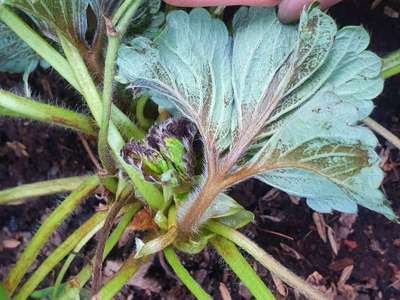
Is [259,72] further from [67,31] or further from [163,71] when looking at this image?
[67,31]

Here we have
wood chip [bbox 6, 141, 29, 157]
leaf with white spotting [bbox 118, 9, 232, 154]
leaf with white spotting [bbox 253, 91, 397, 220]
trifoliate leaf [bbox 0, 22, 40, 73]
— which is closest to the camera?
leaf with white spotting [bbox 253, 91, 397, 220]

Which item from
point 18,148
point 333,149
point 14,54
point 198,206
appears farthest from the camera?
point 18,148

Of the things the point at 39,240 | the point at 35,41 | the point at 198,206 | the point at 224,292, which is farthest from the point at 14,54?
the point at 224,292

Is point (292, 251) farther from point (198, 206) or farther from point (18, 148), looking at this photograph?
point (18, 148)

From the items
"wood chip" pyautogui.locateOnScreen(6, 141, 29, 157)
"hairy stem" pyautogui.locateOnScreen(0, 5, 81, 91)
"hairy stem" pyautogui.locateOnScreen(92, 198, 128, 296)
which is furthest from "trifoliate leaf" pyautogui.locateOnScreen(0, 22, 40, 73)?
"hairy stem" pyautogui.locateOnScreen(92, 198, 128, 296)

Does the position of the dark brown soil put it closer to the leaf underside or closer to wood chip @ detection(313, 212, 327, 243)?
wood chip @ detection(313, 212, 327, 243)

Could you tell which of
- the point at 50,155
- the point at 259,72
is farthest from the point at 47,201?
the point at 259,72

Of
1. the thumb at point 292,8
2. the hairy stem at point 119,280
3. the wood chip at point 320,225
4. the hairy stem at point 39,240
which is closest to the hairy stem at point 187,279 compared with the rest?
the hairy stem at point 119,280
